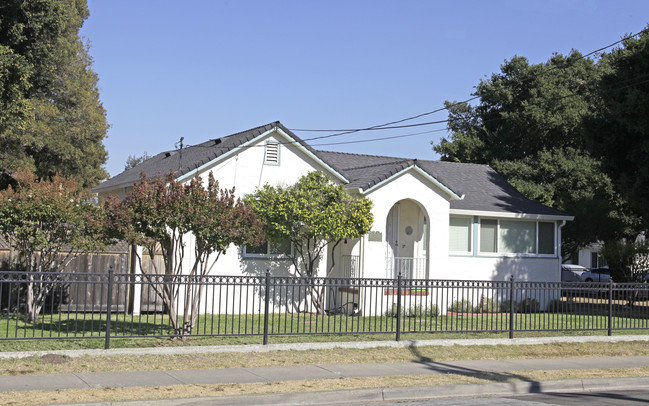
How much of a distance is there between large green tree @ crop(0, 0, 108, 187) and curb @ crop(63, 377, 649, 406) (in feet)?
36.7

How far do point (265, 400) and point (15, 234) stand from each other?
857 centimetres

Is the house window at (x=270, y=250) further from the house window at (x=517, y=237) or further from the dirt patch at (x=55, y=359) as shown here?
the dirt patch at (x=55, y=359)

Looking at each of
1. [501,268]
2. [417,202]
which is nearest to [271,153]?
[417,202]

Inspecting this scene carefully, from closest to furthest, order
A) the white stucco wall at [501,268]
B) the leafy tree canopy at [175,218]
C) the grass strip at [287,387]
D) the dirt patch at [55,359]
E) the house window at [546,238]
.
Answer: the grass strip at [287,387] → the dirt patch at [55,359] → the leafy tree canopy at [175,218] → the white stucco wall at [501,268] → the house window at [546,238]

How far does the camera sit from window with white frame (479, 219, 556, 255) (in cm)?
2370

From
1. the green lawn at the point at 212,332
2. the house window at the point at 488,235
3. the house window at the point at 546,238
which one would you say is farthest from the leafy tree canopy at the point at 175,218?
the house window at the point at 546,238

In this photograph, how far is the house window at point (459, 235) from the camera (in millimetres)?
23062

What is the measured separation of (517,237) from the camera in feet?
79.4

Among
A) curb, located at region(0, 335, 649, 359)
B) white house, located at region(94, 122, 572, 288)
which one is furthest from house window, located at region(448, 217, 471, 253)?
curb, located at region(0, 335, 649, 359)

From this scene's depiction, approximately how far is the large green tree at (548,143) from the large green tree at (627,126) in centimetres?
805

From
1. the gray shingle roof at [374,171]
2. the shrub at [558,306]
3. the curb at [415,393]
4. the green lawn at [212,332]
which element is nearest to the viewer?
the curb at [415,393]

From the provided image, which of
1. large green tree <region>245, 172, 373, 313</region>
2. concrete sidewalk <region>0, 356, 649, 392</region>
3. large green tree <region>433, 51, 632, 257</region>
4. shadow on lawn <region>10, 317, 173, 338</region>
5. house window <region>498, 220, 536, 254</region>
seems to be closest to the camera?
concrete sidewalk <region>0, 356, 649, 392</region>

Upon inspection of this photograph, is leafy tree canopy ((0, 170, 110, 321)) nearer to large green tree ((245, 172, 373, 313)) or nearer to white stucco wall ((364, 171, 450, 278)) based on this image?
large green tree ((245, 172, 373, 313))

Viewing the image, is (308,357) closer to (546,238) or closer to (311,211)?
(311,211)
